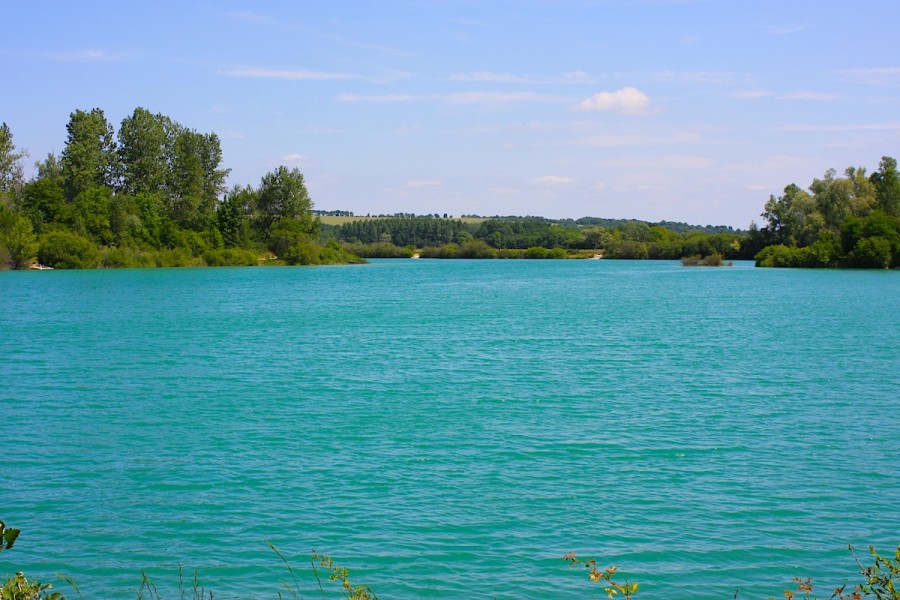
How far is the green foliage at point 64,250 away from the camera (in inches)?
3450

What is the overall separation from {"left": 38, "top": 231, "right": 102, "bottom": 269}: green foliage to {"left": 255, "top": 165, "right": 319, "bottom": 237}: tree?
1153 inches

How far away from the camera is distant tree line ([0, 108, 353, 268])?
89.6 metres

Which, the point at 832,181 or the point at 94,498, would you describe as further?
the point at 832,181

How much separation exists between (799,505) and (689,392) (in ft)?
29.7

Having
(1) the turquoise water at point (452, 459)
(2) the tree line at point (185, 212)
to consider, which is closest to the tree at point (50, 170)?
(2) the tree line at point (185, 212)

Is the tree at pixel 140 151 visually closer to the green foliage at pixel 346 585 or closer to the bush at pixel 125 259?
the bush at pixel 125 259

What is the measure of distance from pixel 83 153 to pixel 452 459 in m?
93.8

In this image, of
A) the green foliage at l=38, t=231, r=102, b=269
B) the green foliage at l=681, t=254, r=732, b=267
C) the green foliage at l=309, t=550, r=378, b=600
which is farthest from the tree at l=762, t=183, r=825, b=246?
the green foliage at l=309, t=550, r=378, b=600

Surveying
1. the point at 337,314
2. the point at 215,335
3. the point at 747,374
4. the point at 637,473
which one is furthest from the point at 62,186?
the point at 637,473

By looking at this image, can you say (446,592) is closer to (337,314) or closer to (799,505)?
(799,505)

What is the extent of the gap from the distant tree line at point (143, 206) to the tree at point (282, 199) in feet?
0.45

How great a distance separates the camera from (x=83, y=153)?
9631 cm

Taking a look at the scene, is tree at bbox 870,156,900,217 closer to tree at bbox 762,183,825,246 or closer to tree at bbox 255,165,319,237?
tree at bbox 762,183,825,246

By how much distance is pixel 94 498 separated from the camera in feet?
42.7
